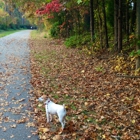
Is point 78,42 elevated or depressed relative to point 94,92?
elevated

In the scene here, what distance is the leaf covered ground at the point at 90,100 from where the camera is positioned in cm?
459

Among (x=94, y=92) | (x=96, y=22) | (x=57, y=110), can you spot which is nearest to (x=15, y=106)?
(x=57, y=110)

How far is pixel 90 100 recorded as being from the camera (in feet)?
20.7

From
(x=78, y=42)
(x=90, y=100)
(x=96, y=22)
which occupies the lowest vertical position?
(x=90, y=100)

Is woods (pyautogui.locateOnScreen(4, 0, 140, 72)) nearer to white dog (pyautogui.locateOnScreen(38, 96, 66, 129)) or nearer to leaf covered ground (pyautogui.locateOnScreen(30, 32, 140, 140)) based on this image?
leaf covered ground (pyautogui.locateOnScreen(30, 32, 140, 140))

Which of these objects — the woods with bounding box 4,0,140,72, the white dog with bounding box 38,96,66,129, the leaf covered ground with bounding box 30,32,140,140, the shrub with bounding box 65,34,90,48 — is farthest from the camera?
the shrub with bounding box 65,34,90,48

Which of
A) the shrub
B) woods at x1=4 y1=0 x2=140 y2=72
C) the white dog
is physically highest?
woods at x1=4 y1=0 x2=140 y2=72

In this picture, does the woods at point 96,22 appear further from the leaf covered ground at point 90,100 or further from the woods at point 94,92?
the leaf covered ground at point 90,100

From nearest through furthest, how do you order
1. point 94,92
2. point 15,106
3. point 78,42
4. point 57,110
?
point 57,110 < point 15,106 < point 94,92 < point 78,42

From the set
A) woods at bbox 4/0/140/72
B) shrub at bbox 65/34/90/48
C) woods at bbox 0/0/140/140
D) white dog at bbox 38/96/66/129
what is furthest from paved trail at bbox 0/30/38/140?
shrub at bbox 65/34/90/48

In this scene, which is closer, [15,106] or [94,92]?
[15,106]

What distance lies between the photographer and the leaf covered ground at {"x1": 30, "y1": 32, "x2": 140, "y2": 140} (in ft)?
15.1

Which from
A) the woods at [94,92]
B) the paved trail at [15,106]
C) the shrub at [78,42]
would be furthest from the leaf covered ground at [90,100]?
the shrub at [78,42]

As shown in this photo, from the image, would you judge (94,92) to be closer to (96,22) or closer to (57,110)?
(57,110)
